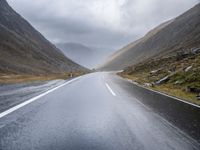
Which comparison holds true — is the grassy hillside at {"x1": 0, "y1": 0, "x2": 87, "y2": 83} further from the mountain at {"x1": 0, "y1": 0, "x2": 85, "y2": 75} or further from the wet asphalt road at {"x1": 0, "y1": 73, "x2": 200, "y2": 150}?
the wet asphalt road at {"x1": 0, "y1": 73, "x2": 200, "y2": 150}

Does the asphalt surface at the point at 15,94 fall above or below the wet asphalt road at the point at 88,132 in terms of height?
above

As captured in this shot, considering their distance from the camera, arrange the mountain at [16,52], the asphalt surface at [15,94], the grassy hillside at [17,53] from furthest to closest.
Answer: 1. the mountain at [16,52]
2. the grassy hillside at [17,53]
3. the asphalt surface at [15,94]

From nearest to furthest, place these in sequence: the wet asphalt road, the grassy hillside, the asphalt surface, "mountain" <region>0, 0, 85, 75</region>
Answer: the wet asphalt road < the asphalt surface < the grassy hillside < "mountain" <region>0, 0, 85, 75</region>

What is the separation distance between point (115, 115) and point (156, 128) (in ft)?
5.76

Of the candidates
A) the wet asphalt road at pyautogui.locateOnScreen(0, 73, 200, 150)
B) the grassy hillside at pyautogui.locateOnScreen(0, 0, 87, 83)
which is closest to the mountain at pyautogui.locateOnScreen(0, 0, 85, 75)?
the grassy hillside at pyautogui.locateOnScreen(0, 0, 87, 83)

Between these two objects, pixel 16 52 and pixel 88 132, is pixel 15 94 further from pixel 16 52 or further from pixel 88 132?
pixel 16 52

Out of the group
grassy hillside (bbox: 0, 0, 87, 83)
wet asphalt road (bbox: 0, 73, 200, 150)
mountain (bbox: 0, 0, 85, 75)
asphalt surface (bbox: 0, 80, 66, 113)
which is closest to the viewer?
wet asphalt road (bbox: 0, 73, 200, 150)

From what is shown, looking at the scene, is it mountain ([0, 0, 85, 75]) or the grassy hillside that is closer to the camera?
the grassy hillside

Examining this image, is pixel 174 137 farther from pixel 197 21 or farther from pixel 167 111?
pixel 197 21

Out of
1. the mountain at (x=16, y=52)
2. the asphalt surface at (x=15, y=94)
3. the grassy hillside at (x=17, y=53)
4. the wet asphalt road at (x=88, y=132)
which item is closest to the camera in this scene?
the wet asphalt road at (x=88, y=132)

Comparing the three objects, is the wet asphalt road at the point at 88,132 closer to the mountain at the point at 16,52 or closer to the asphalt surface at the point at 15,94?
the asphalt surface at the point at 15,94

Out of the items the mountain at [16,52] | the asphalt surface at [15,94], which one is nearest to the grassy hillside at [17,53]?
the mountain at [16,52]

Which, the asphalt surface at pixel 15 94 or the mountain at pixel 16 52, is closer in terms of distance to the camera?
the asphalt surface at pixel 15 94

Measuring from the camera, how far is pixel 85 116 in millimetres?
7309
